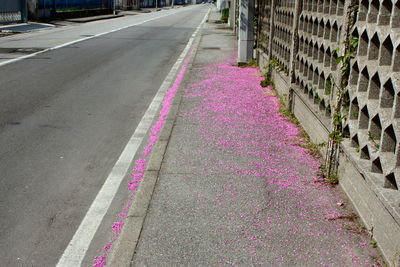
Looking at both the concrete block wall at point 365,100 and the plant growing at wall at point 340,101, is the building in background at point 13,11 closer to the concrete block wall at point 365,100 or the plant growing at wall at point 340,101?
the concrete block wall at point 365,100

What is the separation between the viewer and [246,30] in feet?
44.6

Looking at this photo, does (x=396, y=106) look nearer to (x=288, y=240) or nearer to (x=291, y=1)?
(x=288, y=240)

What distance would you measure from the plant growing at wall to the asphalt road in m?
2.34

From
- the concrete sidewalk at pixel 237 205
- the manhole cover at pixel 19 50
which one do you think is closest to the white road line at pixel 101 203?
the concrete sidewalk at pixel 237 205

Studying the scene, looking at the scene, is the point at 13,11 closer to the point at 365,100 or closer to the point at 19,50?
the point at 19,50

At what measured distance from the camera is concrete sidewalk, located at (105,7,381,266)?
3496mm

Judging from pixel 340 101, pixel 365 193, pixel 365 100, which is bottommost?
pixel 365 193

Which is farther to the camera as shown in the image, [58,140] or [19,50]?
[19,50]

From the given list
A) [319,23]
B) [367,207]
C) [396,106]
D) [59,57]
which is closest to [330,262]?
[367,207]

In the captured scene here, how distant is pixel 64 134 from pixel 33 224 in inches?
113

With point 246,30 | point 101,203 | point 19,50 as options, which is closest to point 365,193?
point 101,203

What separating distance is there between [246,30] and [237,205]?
33.1 ft

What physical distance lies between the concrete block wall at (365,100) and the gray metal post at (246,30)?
6.91m

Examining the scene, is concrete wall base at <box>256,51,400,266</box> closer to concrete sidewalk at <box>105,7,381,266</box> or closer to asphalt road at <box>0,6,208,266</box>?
concrete sidewalk at <box>105,7,381,266</box>
